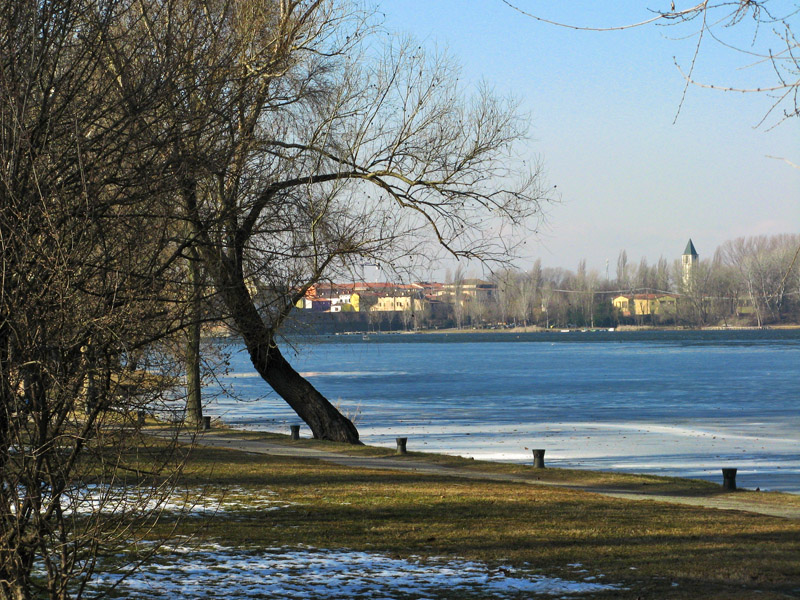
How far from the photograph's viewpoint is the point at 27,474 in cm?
507

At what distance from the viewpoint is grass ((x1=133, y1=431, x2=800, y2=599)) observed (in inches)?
320

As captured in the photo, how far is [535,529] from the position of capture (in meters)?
10.0

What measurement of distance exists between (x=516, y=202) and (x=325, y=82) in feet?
15.4

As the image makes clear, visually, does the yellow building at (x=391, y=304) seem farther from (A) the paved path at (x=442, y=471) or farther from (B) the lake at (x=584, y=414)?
(A) the paved path at (x=442, y=471)

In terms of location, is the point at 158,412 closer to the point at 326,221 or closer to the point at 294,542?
the point at 294,542

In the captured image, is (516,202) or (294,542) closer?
(294,542)

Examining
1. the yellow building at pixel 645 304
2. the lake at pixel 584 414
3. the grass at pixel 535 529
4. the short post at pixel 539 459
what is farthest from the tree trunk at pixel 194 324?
the yellow building at pixel 645 304

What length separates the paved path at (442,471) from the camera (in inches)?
478

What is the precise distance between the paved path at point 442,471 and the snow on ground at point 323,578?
11.4ft

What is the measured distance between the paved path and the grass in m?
0.51

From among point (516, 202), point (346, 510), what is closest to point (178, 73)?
point (346, 510)

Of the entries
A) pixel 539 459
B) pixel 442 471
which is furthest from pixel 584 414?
pixel 442 471

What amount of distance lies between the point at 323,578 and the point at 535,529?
2941mm

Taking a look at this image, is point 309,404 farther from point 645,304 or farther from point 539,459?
point 645,304
